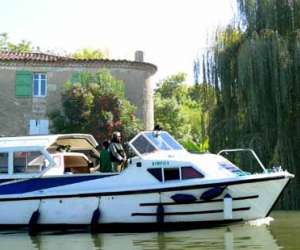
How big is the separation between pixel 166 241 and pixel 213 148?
1053 cm

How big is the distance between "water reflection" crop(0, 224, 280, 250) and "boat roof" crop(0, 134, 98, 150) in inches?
106

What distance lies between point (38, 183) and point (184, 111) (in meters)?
41.0

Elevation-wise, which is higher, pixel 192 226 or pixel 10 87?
pixel 10 87

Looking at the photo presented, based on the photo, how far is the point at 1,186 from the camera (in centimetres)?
1811

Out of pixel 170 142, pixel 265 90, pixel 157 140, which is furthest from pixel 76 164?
pixel 265 90

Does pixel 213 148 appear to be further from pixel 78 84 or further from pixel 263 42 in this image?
pixel 78 84

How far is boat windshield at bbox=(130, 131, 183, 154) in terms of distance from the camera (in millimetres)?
17516

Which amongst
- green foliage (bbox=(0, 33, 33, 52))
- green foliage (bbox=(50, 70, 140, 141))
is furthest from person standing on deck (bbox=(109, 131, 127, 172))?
green foliage (bbox=(0, 33, 33, 52))

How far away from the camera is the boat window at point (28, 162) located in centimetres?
1816

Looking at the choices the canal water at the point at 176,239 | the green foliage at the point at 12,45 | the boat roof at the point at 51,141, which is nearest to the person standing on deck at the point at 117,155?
the boat roof at the point at 51,141

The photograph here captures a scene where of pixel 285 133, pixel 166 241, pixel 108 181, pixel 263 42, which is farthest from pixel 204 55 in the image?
pixel 166 241

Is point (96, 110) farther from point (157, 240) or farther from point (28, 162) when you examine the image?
point (157, 240)

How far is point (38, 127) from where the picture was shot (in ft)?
113

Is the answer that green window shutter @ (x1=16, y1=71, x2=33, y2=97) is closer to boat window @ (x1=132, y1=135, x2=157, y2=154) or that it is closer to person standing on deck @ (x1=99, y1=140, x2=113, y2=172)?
person standing on deck @ (x1=99, y1=140, x2=113, y2=172)
